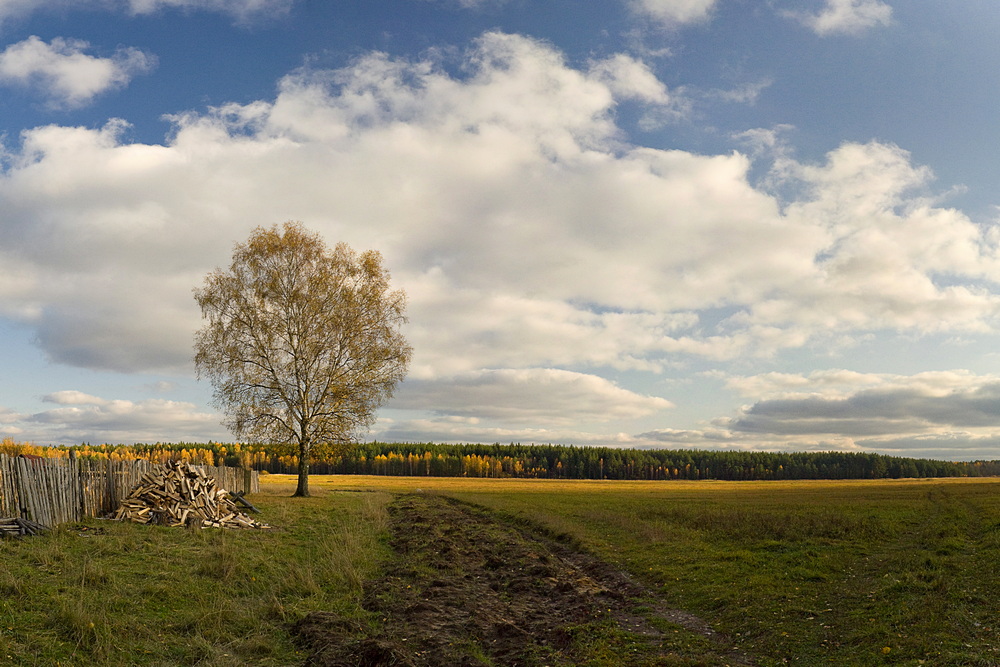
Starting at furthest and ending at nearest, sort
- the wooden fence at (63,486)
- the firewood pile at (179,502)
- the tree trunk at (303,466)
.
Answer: the tree trunk at (303,466), the firewood pile at (179,502), the wooden fence at (63,486)

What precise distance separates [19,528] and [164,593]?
7951mm

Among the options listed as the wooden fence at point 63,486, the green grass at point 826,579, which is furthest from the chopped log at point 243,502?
the green grass at point 826,579

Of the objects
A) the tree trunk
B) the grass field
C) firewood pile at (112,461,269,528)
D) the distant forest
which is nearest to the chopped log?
firewood pile at (112,461,269,528)

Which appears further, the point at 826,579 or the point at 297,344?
the point at 297,344

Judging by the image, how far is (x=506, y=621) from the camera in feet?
42.1

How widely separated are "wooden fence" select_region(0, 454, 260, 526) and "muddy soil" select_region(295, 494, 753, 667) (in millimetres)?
11568

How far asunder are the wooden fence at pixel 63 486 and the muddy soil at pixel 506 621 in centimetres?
1157

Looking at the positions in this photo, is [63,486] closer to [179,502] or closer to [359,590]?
[179,502]

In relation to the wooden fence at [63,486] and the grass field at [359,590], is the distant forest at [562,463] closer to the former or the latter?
the wooden fence at [63,486]

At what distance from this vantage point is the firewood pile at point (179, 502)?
22.8 meters

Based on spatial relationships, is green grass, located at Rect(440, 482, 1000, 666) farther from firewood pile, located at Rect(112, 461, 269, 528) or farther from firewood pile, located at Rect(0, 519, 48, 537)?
firewood pile, located at Rect(0, 519, 48, 537)

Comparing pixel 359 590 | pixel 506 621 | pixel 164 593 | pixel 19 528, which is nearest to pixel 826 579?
pixel 506 621

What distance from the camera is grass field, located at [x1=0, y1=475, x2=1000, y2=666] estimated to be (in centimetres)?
1035

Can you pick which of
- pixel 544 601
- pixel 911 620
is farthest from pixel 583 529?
pixel 911 620
